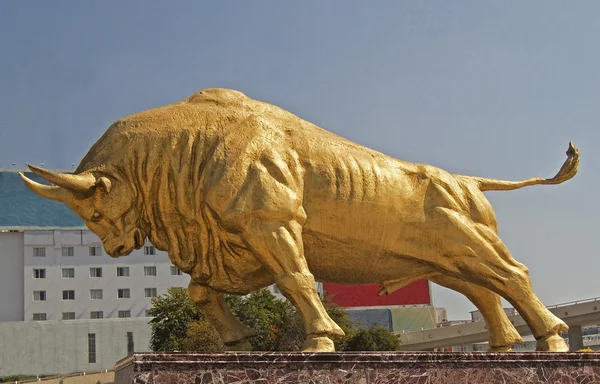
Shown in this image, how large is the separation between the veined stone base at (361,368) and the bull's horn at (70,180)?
200 cm

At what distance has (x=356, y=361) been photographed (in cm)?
787

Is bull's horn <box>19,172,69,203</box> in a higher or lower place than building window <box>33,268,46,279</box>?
lower

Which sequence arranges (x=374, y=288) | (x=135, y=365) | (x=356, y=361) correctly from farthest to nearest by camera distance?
(x=374, y=288)
(x=356, y=361)
(x=135, y=365)

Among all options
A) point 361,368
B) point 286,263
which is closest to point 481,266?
point 361,368

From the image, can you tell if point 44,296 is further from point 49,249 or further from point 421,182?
point 421,182

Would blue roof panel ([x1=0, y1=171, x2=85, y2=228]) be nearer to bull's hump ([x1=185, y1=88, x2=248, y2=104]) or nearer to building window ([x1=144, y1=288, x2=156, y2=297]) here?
building window ([x1=144, y1=288, x2=156, y2=297])

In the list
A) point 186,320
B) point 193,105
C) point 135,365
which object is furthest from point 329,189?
point 186,320

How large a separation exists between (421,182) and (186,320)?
26377mm

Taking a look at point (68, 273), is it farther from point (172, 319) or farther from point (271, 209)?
point (271, 209)

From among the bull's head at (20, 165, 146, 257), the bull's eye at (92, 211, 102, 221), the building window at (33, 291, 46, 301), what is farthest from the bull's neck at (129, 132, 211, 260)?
the building window at (33, 291, 46, 301)

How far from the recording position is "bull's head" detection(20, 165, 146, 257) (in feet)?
28.9

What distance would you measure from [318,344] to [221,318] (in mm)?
1750

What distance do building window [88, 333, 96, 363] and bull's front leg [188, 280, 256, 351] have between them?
40.4m

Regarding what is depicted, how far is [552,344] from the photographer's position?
29.9 ft
